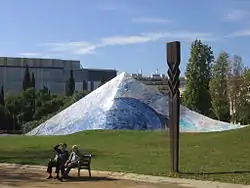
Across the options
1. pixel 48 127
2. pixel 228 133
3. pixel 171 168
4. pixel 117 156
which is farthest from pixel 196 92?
pixel 171 168

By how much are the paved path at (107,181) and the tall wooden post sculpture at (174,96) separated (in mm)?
1826

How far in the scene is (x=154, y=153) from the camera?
24.5 meters

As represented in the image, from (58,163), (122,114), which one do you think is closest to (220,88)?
(122,114)

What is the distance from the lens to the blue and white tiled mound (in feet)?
148

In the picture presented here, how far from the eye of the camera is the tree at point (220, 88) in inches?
2768

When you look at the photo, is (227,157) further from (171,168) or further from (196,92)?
(196,92)

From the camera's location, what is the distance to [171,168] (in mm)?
18469

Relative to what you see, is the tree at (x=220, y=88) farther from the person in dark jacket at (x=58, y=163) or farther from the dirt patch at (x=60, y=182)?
the person in dark jacket at (x=58, y=163)

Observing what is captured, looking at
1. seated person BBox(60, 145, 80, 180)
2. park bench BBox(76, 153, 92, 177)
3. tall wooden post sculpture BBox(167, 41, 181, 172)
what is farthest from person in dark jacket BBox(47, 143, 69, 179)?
tall wooden post sculpture BBox(167, 41, 181, 172)

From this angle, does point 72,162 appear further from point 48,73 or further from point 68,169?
point 48,73

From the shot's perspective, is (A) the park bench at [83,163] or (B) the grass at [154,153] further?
(B) the grass at [154,153]

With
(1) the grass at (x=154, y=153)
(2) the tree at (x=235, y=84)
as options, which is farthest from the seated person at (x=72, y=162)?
(2) the tree at (x=235, y=84)

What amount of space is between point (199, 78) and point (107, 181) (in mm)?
61153

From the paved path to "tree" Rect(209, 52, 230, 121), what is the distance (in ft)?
176
